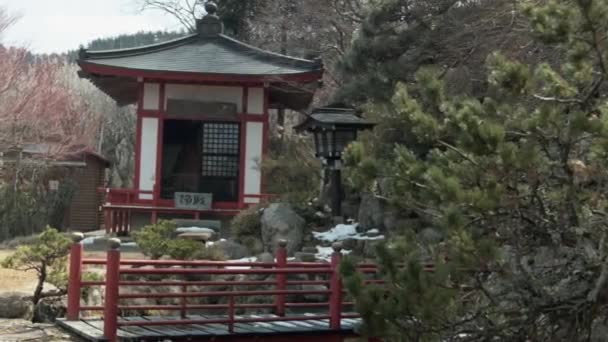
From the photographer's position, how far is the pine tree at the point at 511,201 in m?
4.04

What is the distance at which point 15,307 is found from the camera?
8.49 m

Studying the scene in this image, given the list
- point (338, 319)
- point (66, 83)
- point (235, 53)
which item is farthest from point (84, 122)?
point (338, 319)

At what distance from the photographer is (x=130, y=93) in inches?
780

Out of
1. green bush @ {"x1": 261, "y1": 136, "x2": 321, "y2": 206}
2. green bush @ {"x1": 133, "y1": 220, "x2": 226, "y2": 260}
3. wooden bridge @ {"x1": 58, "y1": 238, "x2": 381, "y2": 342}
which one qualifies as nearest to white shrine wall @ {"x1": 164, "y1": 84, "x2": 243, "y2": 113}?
green bush @ {"x1": 261, "y1": 136, "x2": 321, "y2": 206}

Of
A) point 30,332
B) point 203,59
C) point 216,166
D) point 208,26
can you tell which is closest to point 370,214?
point 30,332

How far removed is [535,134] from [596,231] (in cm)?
65

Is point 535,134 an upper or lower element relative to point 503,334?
upper

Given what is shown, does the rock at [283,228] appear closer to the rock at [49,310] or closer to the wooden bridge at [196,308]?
the wooden bridge at [196,308]

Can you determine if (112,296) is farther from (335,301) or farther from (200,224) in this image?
(200,224)

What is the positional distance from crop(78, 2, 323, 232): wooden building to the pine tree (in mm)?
12391

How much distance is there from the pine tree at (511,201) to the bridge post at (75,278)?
363 centimetres

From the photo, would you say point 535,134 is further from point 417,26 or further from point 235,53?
point 235,53

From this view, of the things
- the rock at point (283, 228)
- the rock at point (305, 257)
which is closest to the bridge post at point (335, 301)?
the rock at point (305, 257)

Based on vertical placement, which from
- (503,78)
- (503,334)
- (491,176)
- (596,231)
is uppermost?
(503,78)
